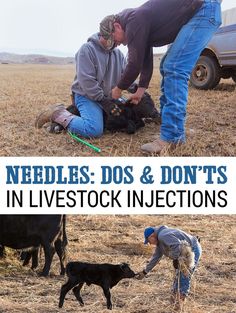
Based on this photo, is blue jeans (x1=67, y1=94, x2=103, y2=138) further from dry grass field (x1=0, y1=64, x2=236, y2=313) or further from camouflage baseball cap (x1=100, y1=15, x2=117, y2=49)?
camouflage baseball cap (x1=100, y1=15, x2=117, y2=49)

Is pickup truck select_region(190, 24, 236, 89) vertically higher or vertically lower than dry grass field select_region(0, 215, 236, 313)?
higher

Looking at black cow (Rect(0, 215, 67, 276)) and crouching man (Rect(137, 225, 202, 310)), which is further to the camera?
black cow (Rect(0, 215, 67, 276))

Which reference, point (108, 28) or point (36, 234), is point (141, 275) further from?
point (108, 28)

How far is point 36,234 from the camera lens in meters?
4.93

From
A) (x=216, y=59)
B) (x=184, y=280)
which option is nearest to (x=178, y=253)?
(x=184, y=280)

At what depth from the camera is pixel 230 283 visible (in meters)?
4.90

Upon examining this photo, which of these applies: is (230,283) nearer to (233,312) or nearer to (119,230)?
(233,312)

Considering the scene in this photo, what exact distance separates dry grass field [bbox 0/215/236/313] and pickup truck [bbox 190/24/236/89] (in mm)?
5575

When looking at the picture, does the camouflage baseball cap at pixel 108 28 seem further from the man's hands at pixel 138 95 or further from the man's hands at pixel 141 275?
the man's hands at pixel 141 275

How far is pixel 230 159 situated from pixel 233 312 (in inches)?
129

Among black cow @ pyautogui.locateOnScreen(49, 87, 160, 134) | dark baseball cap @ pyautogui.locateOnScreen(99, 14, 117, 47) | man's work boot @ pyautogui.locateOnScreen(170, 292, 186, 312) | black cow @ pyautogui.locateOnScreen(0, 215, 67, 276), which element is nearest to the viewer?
man's work boot @ pyautogui.locateOnScreen(170, 292, 186, 312)

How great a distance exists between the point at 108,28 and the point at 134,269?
332cm

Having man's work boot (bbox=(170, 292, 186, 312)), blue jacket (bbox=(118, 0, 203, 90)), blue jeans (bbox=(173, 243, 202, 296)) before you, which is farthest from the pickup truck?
man's work boot (bbox=(170, 292, 186, 312))

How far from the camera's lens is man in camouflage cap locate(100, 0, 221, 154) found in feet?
22.1
